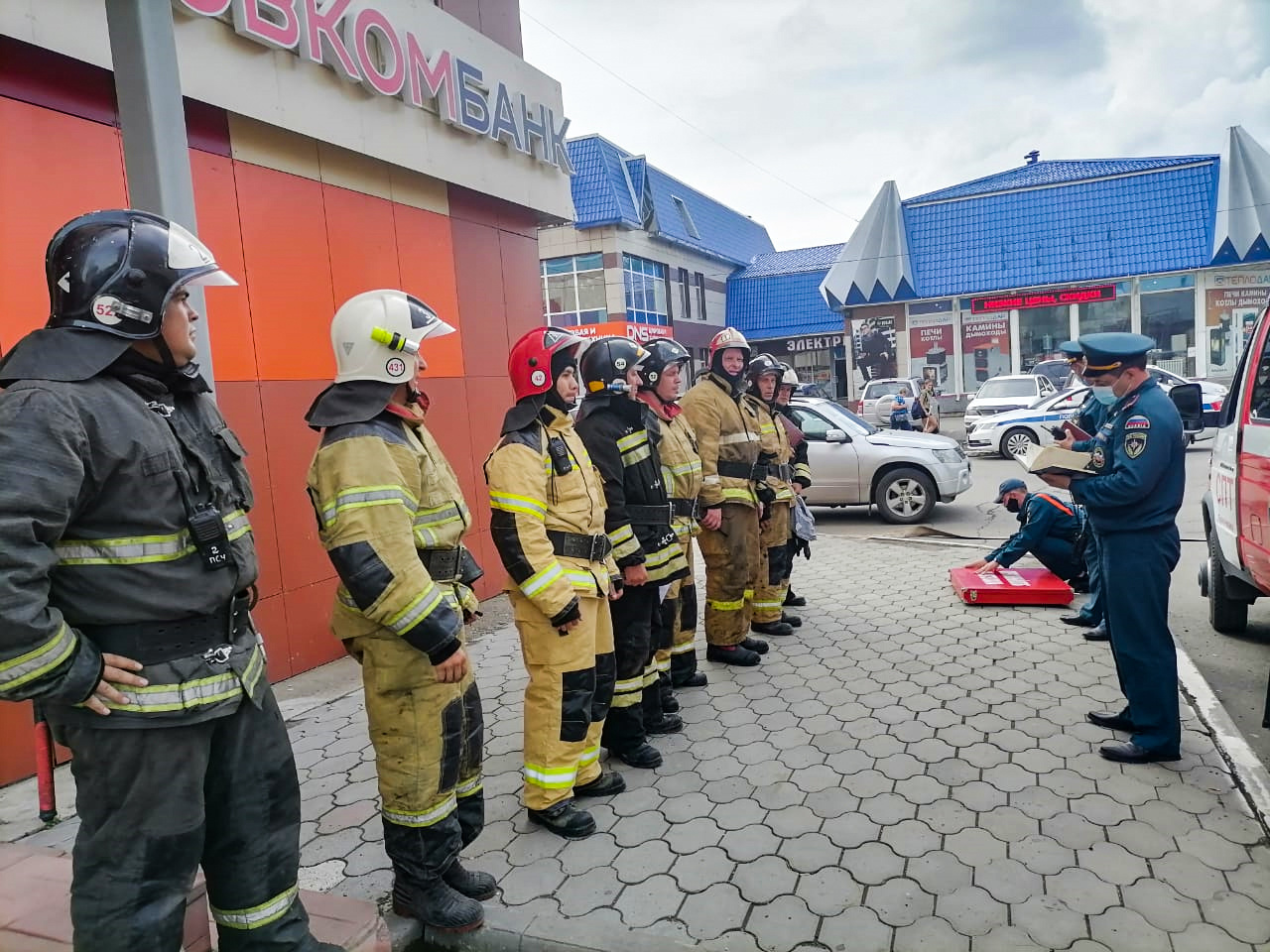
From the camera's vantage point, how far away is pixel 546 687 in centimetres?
336

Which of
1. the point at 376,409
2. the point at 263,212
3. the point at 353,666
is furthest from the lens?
the point at 353,666

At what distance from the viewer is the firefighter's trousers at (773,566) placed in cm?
583

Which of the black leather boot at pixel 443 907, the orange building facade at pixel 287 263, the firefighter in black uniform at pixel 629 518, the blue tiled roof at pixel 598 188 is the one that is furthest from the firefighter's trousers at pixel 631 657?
the blue tiled roof at pixel 598 188

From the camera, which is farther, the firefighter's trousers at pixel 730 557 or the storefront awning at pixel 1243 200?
the storefront awning at pixel 1243 200

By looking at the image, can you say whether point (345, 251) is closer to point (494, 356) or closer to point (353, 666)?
point (494, 356)

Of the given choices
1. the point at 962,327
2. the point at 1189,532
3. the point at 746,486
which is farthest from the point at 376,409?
the point at 962,327

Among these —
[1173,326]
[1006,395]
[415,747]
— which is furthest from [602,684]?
[1173,326]

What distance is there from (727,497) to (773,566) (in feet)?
3.64

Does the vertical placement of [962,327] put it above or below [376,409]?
above

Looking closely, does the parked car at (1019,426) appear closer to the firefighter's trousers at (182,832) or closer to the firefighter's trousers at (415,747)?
the firefighter's trousers at (415,747)

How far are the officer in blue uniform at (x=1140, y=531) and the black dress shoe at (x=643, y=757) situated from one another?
2.14m

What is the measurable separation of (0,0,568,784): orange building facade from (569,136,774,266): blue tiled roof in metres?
16.6

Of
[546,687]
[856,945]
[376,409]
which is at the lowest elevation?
[856,945]

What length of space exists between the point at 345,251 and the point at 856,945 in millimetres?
5480
